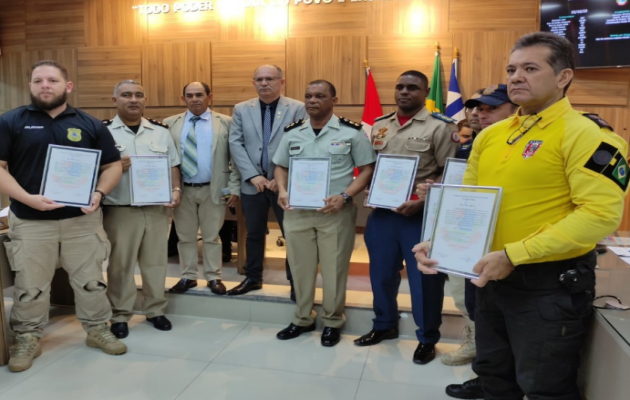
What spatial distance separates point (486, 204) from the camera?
137 cm

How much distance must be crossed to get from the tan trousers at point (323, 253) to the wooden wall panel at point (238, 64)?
286 cm

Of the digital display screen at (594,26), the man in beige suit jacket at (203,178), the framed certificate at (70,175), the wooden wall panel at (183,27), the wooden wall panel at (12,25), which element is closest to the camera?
the framed certificate at (70,175)

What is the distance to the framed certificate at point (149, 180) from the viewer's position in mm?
2822

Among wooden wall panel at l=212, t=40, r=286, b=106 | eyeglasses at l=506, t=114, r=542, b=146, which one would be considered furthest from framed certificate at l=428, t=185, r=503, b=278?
wooden wall panel at l=212, t=40, r=286, b=106

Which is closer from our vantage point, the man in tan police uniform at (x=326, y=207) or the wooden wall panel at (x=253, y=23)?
the man in tan police uniform at (x=326, y=207)

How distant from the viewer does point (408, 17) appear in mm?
4848

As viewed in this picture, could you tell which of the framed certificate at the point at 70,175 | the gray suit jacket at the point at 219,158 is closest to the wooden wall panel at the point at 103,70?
the gray suit jacket at the point at 219,158

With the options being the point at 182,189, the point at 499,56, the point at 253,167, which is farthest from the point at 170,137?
the point at 499,56

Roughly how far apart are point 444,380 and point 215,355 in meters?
1.23

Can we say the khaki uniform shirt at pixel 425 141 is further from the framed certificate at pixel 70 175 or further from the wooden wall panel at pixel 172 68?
the wooden wall panel at pixel 172 68

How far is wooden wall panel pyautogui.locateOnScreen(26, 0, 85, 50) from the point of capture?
565cm

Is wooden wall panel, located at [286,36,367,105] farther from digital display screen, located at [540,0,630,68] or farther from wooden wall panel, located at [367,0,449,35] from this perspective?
digital display screen, located at [540,0,630,68]

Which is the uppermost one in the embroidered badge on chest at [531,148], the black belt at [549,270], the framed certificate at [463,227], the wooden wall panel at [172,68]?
the wooden wall panel at [172,68]

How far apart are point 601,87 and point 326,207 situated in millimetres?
3390
